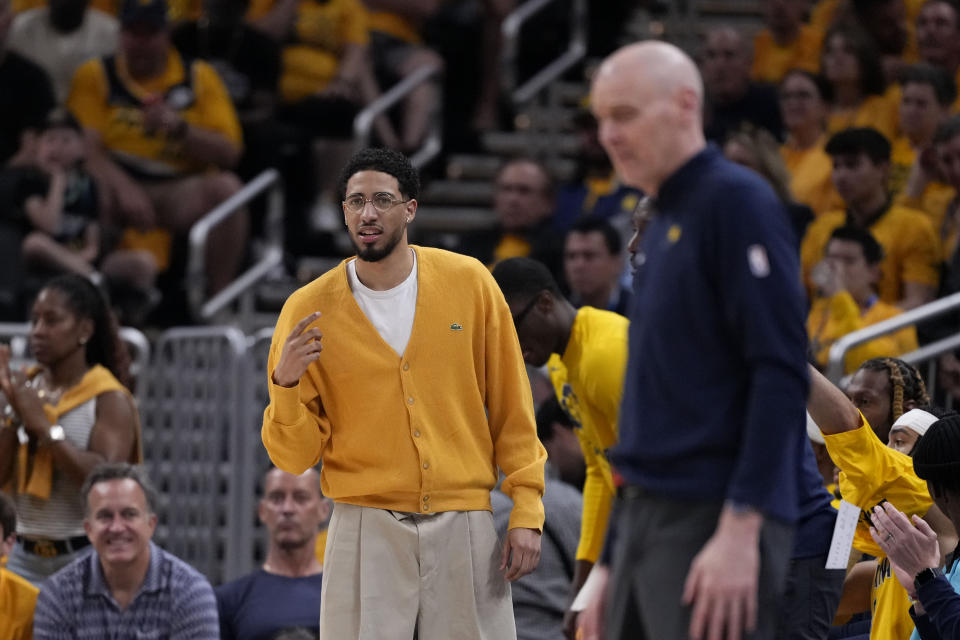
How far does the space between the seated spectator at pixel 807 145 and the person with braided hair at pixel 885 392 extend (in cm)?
390

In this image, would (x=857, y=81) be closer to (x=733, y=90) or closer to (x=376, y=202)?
(x=733, y=90)

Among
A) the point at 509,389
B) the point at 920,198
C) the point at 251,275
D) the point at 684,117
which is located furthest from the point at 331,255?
the point at 684,117

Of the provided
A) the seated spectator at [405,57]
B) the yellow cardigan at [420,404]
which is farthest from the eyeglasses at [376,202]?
the seated spectator at [405,57]

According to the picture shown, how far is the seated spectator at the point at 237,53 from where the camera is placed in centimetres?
1059

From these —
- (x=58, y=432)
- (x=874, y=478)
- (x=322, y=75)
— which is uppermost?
(x=322, y=75)

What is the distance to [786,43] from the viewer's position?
35.8ft

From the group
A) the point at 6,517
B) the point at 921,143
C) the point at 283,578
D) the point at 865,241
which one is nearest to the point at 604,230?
the point at 865,241

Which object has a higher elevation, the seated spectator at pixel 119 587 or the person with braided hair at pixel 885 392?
the person with braided hair at pixel 885 392

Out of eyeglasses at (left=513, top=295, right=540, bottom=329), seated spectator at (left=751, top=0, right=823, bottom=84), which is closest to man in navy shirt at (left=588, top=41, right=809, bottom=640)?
eyeglasses at (left=513, top=295, right=540, bottom=329)

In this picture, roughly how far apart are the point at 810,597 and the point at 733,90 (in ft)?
20.6

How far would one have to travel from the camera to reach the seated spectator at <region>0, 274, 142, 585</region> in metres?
6.42

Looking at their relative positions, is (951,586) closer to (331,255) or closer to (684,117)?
(684,117)

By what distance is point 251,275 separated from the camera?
9602 millimetres

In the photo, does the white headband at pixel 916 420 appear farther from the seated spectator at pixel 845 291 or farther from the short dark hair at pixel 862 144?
the short dark hair at pixel 862 144
